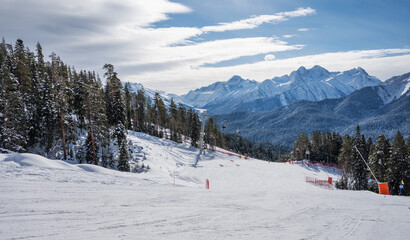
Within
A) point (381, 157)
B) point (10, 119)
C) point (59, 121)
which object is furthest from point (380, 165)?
point (10, 119)

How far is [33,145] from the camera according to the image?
1187 inches

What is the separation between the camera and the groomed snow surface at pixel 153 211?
354 inches

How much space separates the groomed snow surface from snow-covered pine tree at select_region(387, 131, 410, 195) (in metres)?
24.3

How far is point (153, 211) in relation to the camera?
1160 centimetres

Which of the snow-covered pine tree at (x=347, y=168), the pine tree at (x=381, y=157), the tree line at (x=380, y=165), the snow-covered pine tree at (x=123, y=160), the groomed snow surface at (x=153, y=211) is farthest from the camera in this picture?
the snow-covered pine tree at (x=347, y=168)

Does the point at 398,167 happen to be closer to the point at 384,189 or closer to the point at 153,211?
the point at 384,189

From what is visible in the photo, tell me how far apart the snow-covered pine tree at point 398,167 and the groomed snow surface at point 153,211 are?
2430 cm

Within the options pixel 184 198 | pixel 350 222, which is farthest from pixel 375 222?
pixel 184 198

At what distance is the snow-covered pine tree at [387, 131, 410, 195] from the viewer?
37062 mm

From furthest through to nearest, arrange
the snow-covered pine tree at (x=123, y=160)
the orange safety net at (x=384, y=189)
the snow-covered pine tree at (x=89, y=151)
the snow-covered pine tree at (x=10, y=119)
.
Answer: the snow-covered pine tree at (x=89, y=151)
the snow-covered pine tree at (x=123, y=160)
the snow-covered pine tree at (x=10, y=119)
the orange safety net at (x=384, y=189)

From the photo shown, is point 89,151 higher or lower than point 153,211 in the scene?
higher

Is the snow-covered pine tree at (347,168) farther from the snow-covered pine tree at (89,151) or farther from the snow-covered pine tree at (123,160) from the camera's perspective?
the snow-covered pine tree at (89,151)

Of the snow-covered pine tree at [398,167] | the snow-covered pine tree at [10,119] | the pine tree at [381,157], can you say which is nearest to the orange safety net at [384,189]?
the snow-covered pine tree at [398,167]

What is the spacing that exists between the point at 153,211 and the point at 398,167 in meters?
40.2
